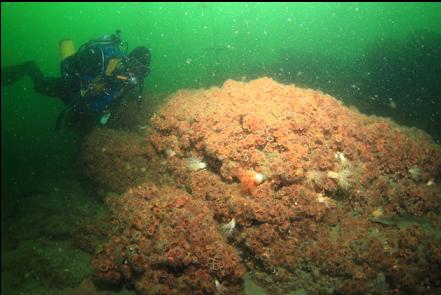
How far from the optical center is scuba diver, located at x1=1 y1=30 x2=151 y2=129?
27.2ft

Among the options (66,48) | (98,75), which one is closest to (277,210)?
(98,75)

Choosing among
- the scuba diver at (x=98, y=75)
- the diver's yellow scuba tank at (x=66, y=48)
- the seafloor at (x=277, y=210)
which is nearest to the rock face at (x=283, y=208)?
the seafloor at (x=277, y=210)

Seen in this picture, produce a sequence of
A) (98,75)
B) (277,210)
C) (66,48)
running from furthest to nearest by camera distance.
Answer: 1. (66,48)
2. (98,75)
3. (277,210)

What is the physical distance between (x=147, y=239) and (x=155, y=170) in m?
2.62

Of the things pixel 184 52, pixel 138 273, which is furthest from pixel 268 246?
pixel 184 52

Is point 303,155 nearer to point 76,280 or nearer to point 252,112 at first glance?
point 252,112

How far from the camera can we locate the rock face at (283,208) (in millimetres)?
4574

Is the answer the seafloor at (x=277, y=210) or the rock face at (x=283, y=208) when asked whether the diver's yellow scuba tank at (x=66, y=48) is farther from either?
the rock face at (x=283, y=208)

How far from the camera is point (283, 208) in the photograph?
4.96 m

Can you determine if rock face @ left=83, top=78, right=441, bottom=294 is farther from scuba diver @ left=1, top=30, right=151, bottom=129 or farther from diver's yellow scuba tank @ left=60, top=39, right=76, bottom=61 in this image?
diver's yellow scuba tank @ left=60, top=39, right=76, bottom=61

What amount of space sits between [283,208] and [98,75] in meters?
6.35

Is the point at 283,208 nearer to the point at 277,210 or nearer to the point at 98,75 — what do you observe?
the point at 277,210

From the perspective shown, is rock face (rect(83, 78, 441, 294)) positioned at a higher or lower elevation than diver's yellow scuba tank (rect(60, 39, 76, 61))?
lower

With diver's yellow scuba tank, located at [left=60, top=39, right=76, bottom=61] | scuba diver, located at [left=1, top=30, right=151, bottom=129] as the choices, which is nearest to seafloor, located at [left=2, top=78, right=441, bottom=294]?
scuba diver, located at [left=1, top=30, right=151, bottom=129]
